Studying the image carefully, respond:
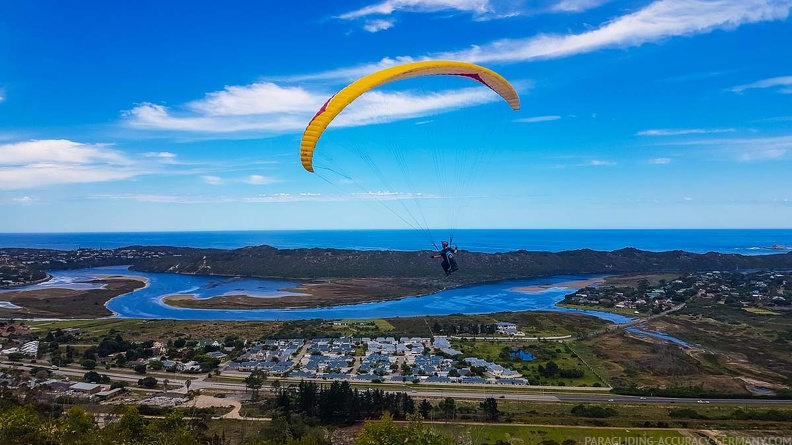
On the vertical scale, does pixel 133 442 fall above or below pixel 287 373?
above

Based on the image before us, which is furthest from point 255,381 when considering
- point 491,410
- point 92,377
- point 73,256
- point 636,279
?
point 73,256

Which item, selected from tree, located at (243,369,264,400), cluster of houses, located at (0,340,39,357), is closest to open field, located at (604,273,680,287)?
tree, located at (243,369,264,400)

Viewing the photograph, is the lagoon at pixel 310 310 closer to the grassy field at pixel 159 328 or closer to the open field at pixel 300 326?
the open field at pixel 300 326

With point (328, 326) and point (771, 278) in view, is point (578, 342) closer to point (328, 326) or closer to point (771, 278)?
point (328, 326)

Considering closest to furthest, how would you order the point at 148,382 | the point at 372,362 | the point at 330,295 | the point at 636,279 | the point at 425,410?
the point at 425,410
the point at 148,382
the point at 372,362
the point at 330,295
the point at 636,279

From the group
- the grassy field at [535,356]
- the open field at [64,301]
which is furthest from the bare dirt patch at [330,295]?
the grassy field at [535,356]

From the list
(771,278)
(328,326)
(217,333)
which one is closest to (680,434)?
(328,326)

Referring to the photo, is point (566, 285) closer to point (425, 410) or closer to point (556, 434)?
point (556, 434)

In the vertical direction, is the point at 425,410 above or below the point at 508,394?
above
